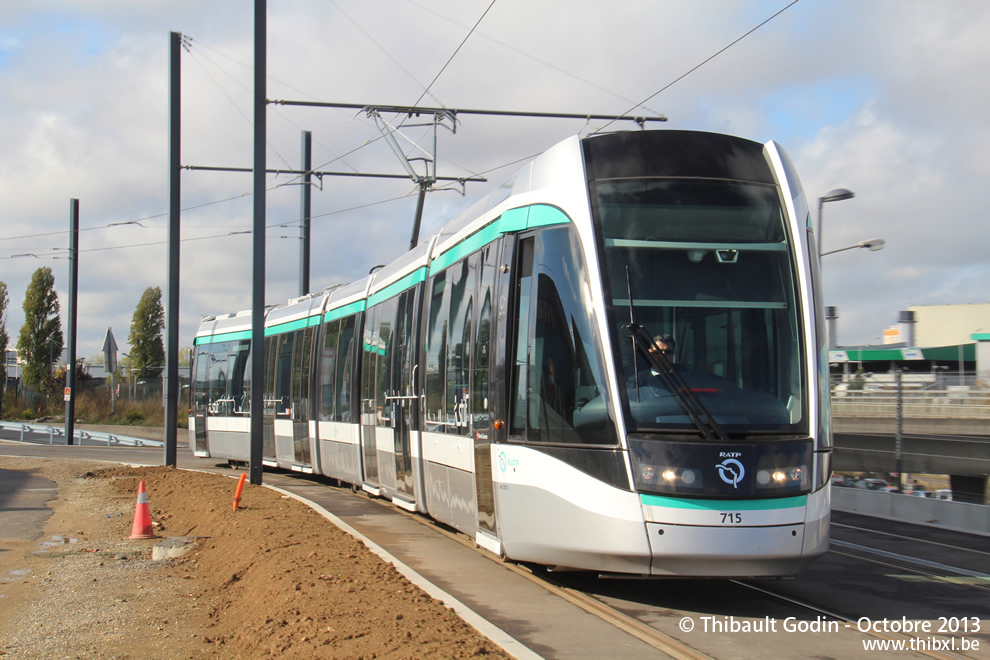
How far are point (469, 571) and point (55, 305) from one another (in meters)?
73.2

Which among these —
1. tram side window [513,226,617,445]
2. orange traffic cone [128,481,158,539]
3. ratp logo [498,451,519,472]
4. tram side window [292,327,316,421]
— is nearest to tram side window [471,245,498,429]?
ratp logo [498,451,519,472]

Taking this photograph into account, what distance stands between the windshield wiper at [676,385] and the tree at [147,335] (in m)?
87.3

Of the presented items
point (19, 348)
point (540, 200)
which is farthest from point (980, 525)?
point (19, 348)

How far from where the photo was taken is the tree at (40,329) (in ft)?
236

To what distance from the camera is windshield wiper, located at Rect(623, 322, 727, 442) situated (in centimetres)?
688

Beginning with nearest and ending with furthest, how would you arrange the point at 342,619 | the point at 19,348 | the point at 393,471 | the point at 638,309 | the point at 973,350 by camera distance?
the point at 342,619
the point at 638,309
the point at 393,471
the point at 973,350
the point at 19,348

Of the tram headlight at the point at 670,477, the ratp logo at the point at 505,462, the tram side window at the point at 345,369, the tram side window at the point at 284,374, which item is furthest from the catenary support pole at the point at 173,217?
the tram headlight at the point at 670,477

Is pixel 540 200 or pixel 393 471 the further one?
pixel 393 471

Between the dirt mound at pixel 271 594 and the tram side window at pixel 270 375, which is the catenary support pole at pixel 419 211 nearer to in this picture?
the tram side window at pixel 270 375

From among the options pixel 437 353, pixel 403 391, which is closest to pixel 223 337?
pixel 403 391

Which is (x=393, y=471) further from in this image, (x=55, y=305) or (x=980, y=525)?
(x=55, y=305)

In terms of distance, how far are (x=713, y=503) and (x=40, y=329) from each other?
74754 mm

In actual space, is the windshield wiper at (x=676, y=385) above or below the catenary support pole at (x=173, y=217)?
below

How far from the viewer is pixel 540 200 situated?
8.09 m
